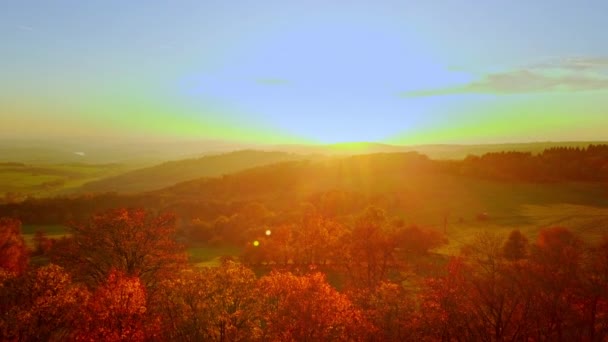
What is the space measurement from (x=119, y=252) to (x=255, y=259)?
37.3 meters

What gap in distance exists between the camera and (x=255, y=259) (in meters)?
77.2

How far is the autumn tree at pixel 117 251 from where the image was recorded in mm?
41656

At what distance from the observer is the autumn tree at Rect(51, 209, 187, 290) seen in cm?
4166

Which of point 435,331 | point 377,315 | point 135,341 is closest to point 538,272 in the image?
point 435,331

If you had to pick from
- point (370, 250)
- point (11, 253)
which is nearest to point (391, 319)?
point (370, 250)

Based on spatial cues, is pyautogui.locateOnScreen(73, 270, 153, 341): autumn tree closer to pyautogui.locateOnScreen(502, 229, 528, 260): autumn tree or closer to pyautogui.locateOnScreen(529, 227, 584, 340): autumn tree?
pyautogui.locateOnScreen(529, 227, 584, 340): autumn tree

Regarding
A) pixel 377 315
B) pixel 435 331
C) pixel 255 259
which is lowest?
pixel 255 259

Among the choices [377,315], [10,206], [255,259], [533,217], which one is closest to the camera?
[377,315]

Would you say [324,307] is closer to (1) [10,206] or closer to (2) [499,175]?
(2) [499,175]

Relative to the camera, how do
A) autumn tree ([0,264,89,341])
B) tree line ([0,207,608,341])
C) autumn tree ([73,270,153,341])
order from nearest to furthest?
autumn tree ([0,264,89,341])
autumn tree ([73,270,153,341])
tree line ([0,207,608,341])

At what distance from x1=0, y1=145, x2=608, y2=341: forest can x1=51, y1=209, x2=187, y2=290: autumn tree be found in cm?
15

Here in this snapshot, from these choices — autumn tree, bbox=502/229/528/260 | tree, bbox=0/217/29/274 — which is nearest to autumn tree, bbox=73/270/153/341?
tree, bbox=0/217/29/274

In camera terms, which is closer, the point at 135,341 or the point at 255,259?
the point at 135,341

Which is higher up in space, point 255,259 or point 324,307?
point 324,307
